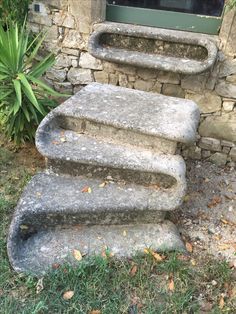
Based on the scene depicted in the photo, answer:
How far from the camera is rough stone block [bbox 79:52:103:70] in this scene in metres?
3.37

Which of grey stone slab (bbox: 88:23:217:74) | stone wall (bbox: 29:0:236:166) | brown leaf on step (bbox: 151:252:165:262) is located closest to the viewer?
brown leaf on step (bbox: 151:252:165:262)

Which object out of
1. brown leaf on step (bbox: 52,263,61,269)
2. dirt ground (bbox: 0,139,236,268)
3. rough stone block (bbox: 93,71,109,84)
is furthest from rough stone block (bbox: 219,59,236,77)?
brown leaf on step (bbox: 52,263,61,269)

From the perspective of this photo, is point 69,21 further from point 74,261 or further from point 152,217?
point 74,261

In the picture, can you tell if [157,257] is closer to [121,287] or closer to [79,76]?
[121,287]

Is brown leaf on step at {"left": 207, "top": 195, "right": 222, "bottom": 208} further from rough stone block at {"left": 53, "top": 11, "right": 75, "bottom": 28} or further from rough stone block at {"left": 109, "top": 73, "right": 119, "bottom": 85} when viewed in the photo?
rough stone block at {"left": 53, "top": 11, "right": 75, "bottom": 28}

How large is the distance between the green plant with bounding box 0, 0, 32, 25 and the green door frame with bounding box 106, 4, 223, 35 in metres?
0.83

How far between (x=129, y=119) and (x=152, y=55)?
39.5 inches

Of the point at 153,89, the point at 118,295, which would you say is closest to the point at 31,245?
the point at 118,295

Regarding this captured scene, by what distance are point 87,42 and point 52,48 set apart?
418 millimetres

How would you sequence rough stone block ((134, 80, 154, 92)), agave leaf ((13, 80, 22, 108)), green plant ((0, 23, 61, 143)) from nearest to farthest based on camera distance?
agave leaf ((13, 80, 22, 108)), green plant ((0, 23, 61, 143)), rough stone block ((134, 80, 154, 92))

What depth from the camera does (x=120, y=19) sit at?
3293 millimetres

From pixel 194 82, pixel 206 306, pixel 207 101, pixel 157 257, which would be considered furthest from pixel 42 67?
pixel 206 306

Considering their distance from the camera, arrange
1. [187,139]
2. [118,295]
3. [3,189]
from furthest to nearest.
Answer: [3,189]
[187,139]
[118,295]

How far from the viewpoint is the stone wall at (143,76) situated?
3.11 metres
